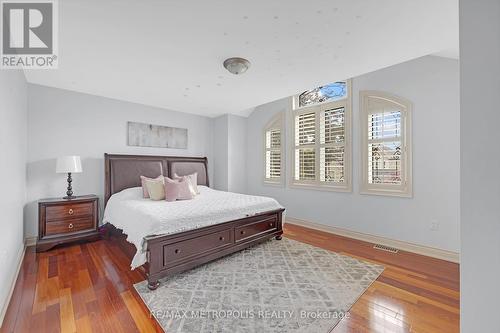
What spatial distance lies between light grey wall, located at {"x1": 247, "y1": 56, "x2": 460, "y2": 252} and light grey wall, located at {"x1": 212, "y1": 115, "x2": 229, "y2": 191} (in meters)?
2.55

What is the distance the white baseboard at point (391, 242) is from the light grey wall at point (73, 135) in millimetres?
3473

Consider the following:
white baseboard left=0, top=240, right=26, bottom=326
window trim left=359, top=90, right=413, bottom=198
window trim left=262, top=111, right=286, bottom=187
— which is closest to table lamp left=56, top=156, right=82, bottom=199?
white baseboard left=0, top=240, right=26, bottom=326

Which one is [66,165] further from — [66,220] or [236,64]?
[236,64]

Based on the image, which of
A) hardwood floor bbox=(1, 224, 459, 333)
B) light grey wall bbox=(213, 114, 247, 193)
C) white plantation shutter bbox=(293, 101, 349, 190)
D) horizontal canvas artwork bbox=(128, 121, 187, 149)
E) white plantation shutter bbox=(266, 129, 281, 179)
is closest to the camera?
hardwood floor bbox=(1, 224, 459, 333)

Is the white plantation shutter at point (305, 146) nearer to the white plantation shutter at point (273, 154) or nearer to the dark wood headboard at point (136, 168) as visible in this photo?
the white plantation shutter at point (273, 154)

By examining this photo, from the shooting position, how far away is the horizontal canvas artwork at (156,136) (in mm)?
4027

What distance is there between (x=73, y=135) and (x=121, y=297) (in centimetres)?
279

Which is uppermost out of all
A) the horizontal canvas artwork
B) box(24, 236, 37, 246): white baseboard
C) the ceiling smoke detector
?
the ceiling smoke detector

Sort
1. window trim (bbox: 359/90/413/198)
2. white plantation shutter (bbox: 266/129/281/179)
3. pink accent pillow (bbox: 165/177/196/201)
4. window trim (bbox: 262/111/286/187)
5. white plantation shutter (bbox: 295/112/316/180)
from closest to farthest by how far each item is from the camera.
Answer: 1. window trim (bbox: 359/90/413/198)
2. pink accent pillow (bbox: 165/177/196/201)
3. white plantation shutter (bbox: 295/112/316/180)
4. window trim (bbox: 262/111/286/187)
5. white plantation shutter (bbox: 266/129/281/179)

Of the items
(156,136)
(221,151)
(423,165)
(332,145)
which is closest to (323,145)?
(332,145)

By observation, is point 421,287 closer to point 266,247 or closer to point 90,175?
point 266,247

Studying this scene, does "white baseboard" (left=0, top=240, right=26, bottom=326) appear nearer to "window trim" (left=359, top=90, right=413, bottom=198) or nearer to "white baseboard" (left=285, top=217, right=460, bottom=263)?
"white baseboard" (left=285, top=217, right=460, bottom=263)

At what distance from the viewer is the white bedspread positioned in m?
2.12

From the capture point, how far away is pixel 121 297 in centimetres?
193
